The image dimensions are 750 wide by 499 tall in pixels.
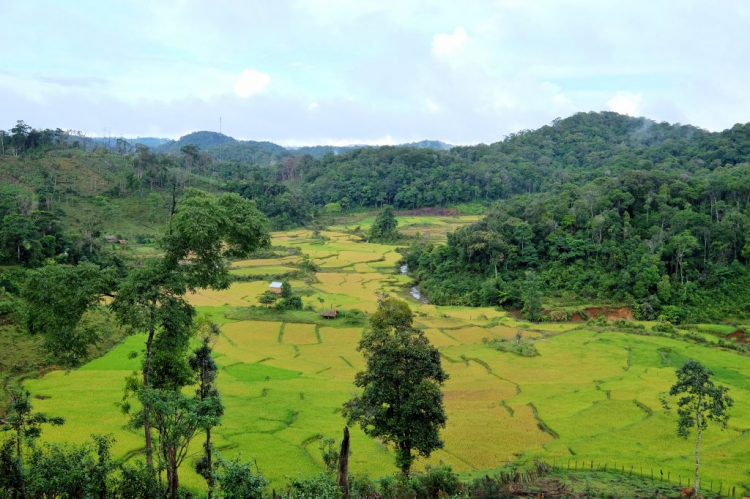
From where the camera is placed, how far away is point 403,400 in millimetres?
14688

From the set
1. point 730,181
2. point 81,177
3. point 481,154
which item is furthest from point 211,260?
point 481,154

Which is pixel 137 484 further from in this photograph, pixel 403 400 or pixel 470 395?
pixel 470 395

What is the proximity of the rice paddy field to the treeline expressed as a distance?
5034 millimetres

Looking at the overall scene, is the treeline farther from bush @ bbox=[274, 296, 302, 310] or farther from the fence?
the fence

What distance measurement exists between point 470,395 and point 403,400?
11.5m

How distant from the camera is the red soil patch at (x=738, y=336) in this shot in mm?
35156

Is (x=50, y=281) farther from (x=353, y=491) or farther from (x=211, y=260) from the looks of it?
(x=353, y=491)

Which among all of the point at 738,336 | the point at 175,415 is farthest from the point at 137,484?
the point at 738,336

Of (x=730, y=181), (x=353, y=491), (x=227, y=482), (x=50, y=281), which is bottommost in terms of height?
(x=353, y=491)

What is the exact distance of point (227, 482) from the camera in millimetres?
10164

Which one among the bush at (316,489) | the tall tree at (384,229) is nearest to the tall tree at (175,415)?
the bush at (316,489)

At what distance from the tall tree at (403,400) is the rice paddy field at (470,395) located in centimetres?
248

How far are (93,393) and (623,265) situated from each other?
1582 inches

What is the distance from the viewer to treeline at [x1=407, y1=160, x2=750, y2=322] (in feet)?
136
